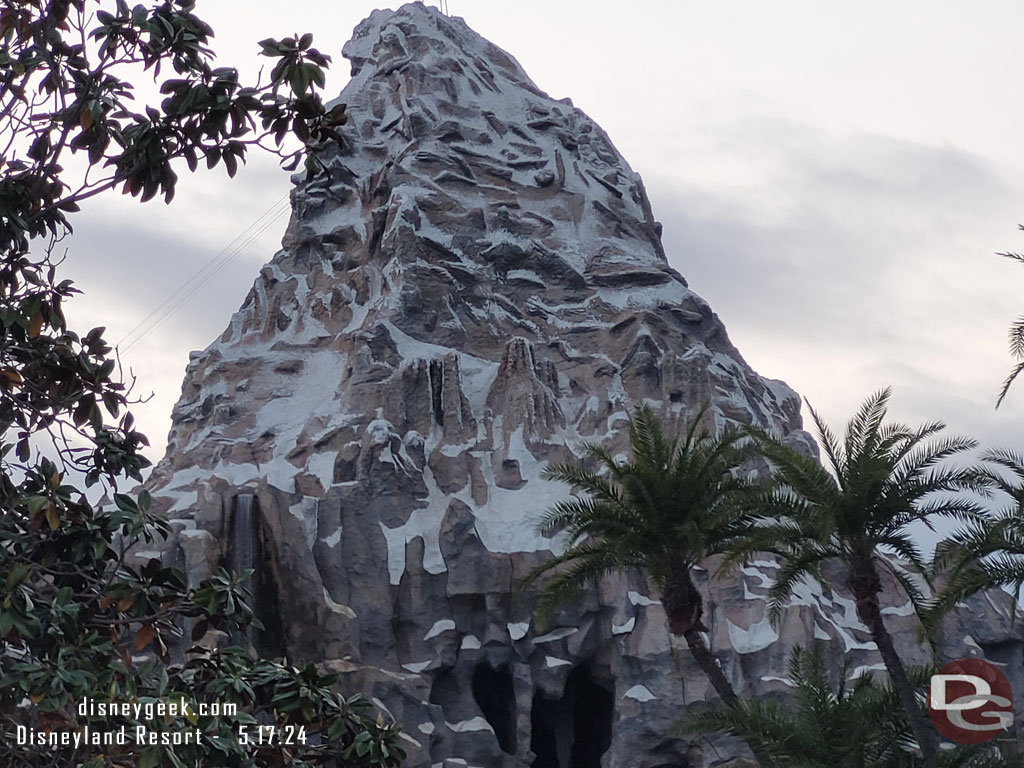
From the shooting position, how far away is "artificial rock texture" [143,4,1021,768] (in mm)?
39281

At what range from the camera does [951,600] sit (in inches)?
773

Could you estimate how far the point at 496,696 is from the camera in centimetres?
4209

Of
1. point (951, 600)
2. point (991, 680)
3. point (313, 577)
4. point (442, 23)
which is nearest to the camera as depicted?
point (951, 600)

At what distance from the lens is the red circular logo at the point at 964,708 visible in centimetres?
2378

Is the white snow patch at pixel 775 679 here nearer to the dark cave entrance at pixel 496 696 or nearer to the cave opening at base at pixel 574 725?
the cave opening at base at pixel 574 725

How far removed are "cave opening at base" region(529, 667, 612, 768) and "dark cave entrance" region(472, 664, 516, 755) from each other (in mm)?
842

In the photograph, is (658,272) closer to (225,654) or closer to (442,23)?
(442,23)

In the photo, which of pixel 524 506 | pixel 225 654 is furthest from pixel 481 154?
pixel 225 654

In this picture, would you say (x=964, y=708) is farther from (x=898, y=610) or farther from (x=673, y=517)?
(x=898, y=610)

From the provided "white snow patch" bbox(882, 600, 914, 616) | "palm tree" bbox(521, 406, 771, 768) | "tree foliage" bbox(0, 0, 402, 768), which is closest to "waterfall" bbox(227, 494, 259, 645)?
"palm tree" bbox(521, 406, 771, 768)

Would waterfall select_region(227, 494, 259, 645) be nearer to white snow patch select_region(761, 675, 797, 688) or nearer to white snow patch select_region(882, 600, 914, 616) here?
white snow patch select_region(761, 675, 797, 688)

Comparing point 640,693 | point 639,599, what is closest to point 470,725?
point 640,693

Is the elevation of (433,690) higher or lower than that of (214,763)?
higher

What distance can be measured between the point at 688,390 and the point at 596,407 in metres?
2.90
